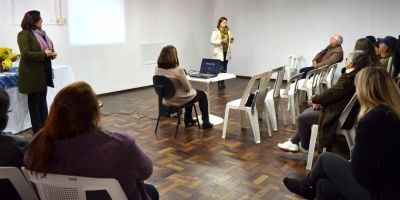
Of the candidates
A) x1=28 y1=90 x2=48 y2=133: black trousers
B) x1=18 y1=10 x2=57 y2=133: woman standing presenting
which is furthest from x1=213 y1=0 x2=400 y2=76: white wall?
x1=28 y1=90 x2=48 y2=133: black trousers

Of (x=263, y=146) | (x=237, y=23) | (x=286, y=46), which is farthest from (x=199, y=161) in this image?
(x=237, y=23)

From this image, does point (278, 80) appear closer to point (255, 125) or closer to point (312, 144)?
point (255, 125)

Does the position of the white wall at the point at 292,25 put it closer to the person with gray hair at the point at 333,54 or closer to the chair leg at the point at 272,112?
the person with gray hair at the point at 333,54

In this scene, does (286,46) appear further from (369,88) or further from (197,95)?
(369,88)

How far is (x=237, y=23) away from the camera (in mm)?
8938

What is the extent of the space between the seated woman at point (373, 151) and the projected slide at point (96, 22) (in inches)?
203

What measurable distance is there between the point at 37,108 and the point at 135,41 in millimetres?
3513

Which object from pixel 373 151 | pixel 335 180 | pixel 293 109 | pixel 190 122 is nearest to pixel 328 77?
pixel 293 109

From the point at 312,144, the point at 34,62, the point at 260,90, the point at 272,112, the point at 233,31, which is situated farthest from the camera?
the point at 233,31

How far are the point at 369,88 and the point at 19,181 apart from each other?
1847mm

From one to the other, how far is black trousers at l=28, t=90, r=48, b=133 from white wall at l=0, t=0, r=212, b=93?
1.73 meters

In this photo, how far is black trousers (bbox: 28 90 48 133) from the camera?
13.6 ft

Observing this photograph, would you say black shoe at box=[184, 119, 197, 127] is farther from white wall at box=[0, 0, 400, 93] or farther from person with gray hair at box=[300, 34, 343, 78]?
white wall at box=[0, 0, 400, 93]

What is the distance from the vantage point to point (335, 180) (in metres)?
2.27
